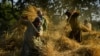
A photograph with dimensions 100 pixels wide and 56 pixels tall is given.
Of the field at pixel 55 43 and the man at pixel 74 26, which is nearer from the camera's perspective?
the field at pixel 55 43

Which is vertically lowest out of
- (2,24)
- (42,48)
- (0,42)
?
(2,24)

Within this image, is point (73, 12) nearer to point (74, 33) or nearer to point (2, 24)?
point (74, 33)

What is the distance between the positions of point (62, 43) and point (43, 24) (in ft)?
5.52

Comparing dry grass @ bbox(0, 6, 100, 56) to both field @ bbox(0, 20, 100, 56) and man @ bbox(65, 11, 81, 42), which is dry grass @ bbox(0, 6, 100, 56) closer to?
field @ bbox(0, 20, 100, 56)

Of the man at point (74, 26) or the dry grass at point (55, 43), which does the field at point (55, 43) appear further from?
the man at point (74, 26)

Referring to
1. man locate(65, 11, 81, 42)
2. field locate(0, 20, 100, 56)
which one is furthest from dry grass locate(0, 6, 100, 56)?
man locate(65, 11, 81, 42)

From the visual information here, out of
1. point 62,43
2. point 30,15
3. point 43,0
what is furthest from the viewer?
point 43,0

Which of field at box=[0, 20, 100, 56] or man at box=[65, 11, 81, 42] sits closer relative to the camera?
field at box=[0, 20, 100, 56]

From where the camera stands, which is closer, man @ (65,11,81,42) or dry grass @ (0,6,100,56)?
dry grass @ (0,6,100,56)

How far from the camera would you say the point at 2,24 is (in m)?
25.7

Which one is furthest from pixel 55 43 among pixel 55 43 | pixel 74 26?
pixel 74 26

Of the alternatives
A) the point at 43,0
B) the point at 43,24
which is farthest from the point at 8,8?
the point at 43,24

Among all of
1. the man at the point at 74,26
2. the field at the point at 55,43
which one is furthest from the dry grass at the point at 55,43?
the man at the point at 74,26

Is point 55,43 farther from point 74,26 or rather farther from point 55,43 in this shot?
point 74,26
